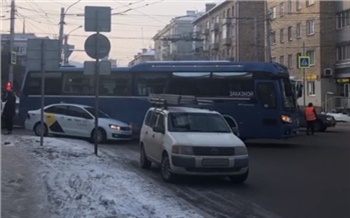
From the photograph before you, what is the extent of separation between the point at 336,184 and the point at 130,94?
1290cm

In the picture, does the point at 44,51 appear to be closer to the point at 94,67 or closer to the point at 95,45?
the point at 94,67

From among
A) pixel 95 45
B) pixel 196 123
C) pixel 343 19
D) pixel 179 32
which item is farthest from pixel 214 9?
pixel 196 123

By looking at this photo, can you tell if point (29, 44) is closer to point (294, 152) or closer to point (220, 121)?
point (220, 121)

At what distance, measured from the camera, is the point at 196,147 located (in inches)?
460

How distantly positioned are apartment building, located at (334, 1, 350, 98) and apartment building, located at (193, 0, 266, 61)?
36.0 feet

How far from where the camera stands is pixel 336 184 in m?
11.9

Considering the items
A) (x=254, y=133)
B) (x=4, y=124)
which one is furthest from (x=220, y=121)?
(x=4, y=124)

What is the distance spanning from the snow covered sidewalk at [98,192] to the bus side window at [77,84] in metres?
9.83

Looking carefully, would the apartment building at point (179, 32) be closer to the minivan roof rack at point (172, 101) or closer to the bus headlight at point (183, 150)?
the minivan roof rack at point (172, 101)

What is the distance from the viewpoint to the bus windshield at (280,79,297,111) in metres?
21.7

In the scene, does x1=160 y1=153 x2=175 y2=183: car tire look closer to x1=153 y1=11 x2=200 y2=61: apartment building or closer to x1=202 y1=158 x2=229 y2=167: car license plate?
x1=202 y1=158 x2=229 y2=167: car license plate

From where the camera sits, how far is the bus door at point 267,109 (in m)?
21.5

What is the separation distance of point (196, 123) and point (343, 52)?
4173cm

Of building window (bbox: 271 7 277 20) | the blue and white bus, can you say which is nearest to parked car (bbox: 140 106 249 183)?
the blue and white bus
